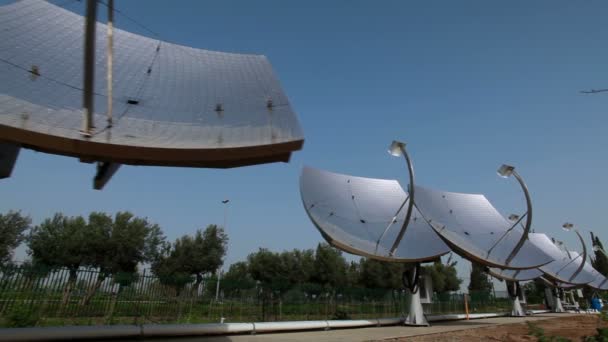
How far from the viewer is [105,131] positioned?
7.58m

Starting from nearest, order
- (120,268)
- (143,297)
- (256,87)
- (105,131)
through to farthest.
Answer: (105,131)
(256,87)
(143,297)
(120,268)

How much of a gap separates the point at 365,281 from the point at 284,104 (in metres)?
51.8

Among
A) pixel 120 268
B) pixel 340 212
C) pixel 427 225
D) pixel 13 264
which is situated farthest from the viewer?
pixel 120 268

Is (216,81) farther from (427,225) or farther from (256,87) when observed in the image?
(427,225)

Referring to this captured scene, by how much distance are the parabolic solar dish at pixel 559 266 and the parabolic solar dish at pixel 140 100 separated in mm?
37603

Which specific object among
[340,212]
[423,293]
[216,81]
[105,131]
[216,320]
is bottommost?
[216,320]

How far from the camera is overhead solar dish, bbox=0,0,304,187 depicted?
22.9 feet

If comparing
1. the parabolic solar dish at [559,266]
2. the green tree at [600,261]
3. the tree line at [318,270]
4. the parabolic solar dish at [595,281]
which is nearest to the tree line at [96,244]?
the tree line at [318,270]

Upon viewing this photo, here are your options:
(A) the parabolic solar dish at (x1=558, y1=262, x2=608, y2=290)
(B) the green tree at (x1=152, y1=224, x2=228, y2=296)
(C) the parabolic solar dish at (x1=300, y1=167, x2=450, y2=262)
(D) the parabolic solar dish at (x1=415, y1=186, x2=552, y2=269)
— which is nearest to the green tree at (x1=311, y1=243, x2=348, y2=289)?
(B) the green tree at (x1=152, y1=224, x2=228, y2=296)

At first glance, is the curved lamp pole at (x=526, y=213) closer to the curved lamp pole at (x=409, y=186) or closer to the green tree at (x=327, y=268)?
the curved lamp pole at (x=409, y=186)

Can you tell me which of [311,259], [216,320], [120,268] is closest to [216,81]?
[216,320]

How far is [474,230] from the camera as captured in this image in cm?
2247

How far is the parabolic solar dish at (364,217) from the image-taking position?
55.5ft

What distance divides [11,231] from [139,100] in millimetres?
31033
